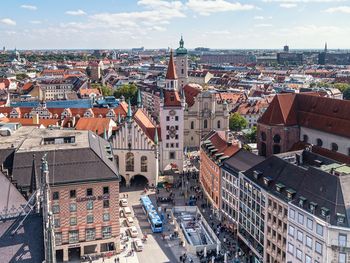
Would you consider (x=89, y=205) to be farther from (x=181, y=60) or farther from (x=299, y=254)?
(x=181, y=60)

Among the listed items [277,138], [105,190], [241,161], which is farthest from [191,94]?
[105,190]

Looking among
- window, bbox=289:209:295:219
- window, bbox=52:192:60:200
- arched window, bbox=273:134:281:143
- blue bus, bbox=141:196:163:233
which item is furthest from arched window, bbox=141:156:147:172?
window, bbox=289:209:295:219

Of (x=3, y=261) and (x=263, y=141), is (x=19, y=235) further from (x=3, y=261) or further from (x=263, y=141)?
(x=263, y=141)

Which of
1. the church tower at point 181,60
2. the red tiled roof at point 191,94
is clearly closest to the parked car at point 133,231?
the red tiled roof at point 191,94

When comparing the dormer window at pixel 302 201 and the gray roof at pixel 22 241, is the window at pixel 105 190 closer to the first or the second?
the dormer window at pixel 302 201

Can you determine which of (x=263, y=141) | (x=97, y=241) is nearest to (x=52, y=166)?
(x=97, y=241)
